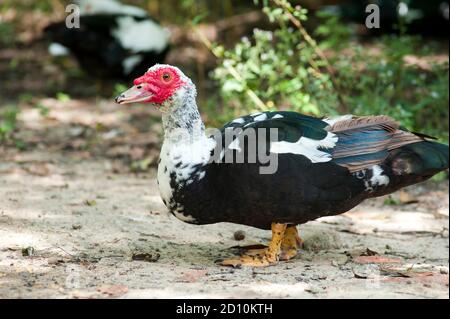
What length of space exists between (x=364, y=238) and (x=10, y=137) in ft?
10.7

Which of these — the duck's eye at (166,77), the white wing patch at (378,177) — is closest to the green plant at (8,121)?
the duck's eye at (166,77)

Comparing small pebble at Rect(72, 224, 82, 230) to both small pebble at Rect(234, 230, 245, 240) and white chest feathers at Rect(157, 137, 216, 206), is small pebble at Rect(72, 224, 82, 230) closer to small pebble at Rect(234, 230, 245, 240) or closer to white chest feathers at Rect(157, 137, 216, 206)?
white chest feathers at Rect(157, 137, 216, 206)

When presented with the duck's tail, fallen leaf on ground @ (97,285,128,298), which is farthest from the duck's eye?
the duck's tail

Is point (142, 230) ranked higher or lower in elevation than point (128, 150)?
lower

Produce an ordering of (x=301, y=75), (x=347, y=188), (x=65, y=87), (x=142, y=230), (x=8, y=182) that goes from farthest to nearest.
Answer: (x=65, y=87), (x=301, y=75), (x=8, y=182), (x=142, y=230), (x=347, y=188)

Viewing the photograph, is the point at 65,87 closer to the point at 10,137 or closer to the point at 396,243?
the point at 10,137

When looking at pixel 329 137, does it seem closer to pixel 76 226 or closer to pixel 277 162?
pixel 277 162

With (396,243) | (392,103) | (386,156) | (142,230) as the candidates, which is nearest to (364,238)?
→ (396,243)

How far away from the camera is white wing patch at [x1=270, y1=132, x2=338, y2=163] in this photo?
3541 millimetres

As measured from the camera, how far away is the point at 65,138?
6562 millimetres

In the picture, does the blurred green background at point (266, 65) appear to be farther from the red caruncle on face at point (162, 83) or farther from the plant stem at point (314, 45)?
the red caruncle on face at point (162, 83)

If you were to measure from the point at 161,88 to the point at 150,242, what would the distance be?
0.85 meters

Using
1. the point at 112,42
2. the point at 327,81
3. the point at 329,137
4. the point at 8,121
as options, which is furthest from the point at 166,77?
the point at 112,42

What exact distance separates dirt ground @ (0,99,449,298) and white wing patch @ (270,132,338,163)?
0.52 metres
